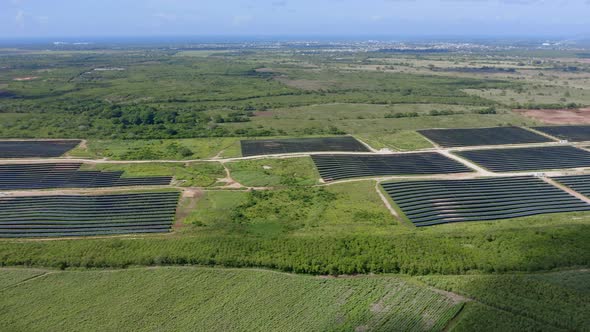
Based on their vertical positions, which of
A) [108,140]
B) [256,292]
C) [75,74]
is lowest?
[256,292]

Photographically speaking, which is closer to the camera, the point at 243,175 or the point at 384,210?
the point at 384,210

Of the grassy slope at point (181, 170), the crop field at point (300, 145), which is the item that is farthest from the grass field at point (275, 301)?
the crop field at point (300, 145)

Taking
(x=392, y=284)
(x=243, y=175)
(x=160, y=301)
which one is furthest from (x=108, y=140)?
(x=392, y=284)

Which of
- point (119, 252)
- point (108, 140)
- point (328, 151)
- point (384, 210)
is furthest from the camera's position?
point (108, 140)

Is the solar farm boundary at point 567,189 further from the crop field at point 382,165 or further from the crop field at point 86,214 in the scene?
the crop field at point 86,214

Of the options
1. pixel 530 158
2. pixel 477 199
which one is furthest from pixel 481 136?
pixel 477 199

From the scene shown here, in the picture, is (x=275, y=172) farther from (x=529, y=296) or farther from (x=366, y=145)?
(x=529, y=296)

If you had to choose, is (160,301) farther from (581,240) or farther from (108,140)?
(108,140)
